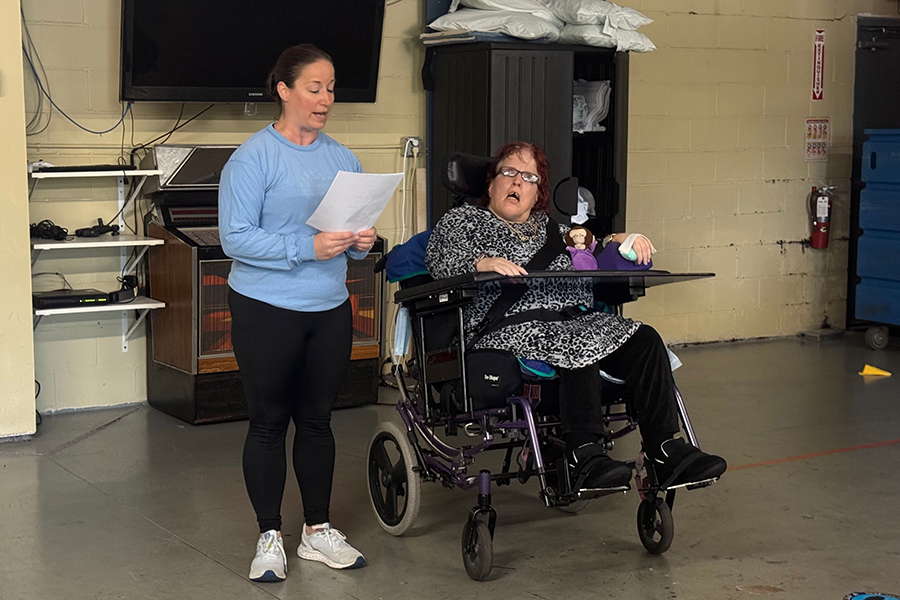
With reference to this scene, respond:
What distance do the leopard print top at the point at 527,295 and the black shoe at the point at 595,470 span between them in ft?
0.80

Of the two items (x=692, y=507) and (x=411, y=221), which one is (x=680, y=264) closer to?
(x=411, y=221)

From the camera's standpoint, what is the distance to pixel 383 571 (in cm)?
320

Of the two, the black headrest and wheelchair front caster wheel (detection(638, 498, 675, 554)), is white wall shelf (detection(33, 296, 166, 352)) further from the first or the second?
wheelchair front caster wheel (detection(638, 498, 675, 554))

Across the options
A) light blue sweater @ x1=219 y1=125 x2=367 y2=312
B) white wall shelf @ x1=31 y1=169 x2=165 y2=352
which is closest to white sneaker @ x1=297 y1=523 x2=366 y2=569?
light blue sweater @ x1=219 y1=125 x2=367 y2=312

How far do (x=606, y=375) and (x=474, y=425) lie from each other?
0.41 metres

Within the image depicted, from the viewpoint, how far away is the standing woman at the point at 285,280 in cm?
294

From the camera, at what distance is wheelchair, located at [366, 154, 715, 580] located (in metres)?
3.13

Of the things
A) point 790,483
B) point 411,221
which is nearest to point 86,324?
point 411,221

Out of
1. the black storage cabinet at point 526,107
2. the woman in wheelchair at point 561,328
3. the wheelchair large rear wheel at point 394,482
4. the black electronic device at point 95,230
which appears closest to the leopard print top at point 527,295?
the woman in wheelchair at point 561,328

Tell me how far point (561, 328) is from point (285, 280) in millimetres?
833

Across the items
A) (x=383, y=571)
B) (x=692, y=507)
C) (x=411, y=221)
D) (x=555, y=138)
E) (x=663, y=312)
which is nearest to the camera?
(x=383, y=571)

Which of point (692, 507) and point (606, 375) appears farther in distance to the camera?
point (692, 507)

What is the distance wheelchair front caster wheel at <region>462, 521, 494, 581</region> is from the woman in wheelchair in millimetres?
289

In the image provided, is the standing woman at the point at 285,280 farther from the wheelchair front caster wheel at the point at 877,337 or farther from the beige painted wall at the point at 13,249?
the wheelchair front caster wheel at the point at 877,337
